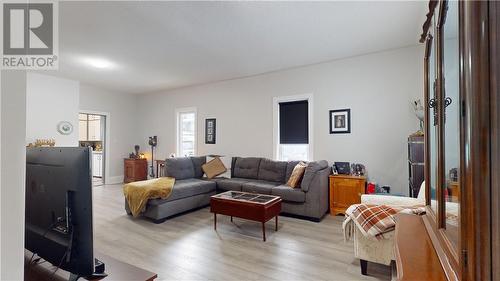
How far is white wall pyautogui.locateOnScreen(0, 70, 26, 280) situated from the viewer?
1.81 feet

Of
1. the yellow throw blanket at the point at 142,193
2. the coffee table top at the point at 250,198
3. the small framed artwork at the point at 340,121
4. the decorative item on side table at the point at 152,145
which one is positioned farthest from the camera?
the decorative item on side table at the point at 152,145

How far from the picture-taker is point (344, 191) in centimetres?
392

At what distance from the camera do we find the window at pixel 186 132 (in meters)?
6.53

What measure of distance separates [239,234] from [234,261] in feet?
2.32

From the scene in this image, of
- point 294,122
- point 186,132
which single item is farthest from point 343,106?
point 186,132

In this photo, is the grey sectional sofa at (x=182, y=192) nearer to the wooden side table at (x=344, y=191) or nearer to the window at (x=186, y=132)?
the window at (x=186, y=132)

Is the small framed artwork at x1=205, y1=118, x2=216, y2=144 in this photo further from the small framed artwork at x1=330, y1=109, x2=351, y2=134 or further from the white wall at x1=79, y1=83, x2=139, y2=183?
the small framed artwork at x1=330, y1=109, x2=351, y2=134

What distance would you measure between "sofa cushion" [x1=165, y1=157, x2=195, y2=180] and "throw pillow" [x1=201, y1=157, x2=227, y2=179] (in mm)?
299

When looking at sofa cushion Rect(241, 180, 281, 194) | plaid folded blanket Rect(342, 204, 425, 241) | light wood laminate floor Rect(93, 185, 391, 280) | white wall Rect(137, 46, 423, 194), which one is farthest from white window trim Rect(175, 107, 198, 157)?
plaid folded blanket Rect(342, 204, 425, 241)

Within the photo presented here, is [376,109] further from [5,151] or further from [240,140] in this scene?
[5,151]

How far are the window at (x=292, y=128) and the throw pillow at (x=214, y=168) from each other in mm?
1288

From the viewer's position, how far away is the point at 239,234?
3.20 meters

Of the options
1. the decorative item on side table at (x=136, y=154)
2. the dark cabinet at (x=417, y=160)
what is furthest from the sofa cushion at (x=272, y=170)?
the decorative item on side table at (x=136, y=154)

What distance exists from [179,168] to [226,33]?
9.01ft
